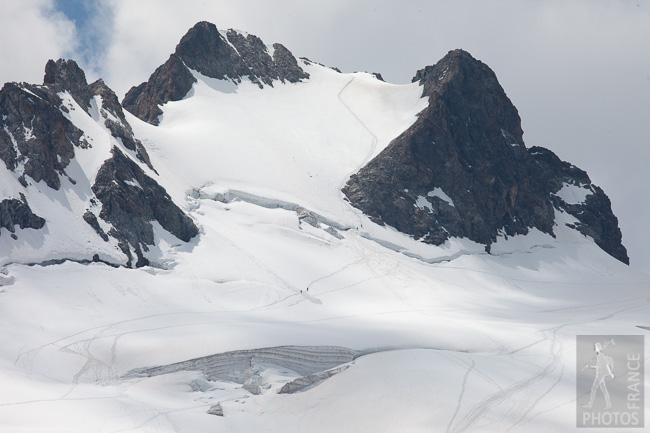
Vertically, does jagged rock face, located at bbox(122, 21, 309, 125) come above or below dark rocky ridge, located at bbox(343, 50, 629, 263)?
above

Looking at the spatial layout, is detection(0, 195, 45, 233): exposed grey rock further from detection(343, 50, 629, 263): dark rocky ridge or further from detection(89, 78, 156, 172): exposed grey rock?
detection(343, 50, 629, 263): dark rocky ridge

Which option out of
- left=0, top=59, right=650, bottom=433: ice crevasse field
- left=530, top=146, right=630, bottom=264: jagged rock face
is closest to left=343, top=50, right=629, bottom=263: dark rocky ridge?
left=530, top=146, right=630, bottom=264: jagged rock face

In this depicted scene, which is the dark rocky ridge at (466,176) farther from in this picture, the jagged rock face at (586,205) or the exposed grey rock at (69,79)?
the exposed grey rock at (69,79)

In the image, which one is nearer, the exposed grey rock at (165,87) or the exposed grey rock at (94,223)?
the exposed grey rock at (94,223)

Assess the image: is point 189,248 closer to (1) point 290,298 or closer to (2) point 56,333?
(1) point 290,298

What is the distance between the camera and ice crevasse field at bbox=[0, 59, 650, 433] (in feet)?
136

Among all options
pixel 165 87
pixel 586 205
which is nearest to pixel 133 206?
pixel 165 87

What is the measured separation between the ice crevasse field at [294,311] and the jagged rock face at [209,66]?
4212 millimetres

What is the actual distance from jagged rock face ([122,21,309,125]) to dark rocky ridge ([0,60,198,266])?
1300 inches

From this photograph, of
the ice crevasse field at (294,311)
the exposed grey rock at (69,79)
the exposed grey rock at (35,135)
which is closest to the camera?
the ice crevasse field at (294,311)

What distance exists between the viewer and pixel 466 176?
10456 centimetres

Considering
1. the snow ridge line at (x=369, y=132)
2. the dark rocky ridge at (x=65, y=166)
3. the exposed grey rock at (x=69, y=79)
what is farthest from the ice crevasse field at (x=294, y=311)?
the exposed grey rock at (x=69, y=79)

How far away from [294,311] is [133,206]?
19173mm

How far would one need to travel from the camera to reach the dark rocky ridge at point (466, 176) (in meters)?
95.9
